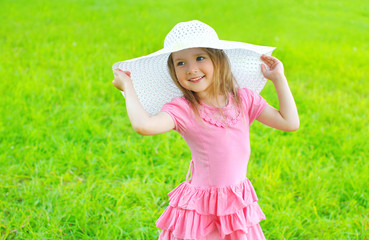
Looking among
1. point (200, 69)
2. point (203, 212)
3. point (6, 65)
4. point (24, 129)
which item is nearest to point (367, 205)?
point (203, 212)

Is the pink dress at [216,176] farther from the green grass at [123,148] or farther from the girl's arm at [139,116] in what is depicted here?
the green grass at [123,148]

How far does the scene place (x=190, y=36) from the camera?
170 cm

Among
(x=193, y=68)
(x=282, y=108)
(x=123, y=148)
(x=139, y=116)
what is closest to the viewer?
(x=139, y=116)

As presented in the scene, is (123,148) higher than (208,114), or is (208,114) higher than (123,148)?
(208,114)

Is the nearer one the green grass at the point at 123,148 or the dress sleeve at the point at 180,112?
the dress sleeve at the point at 180,112

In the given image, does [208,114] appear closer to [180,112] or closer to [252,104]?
[180,112]

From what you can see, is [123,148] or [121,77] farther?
[123,148]

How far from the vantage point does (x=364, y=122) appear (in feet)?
13.4

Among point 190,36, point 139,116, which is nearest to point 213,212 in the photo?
point 139,116

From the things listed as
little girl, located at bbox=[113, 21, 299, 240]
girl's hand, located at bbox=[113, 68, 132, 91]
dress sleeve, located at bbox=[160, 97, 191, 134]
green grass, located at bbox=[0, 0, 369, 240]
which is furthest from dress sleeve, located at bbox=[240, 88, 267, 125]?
green grass, located at bbox=[0, 0, 369, 240]

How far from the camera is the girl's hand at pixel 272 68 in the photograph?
1.86 metres

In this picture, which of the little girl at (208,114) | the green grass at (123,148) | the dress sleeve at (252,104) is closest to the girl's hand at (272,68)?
the little girl at (208,114)

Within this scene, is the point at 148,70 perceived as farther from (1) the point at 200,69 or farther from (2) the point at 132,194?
(2) the point at 132,194

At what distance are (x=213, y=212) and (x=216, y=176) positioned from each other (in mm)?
164
